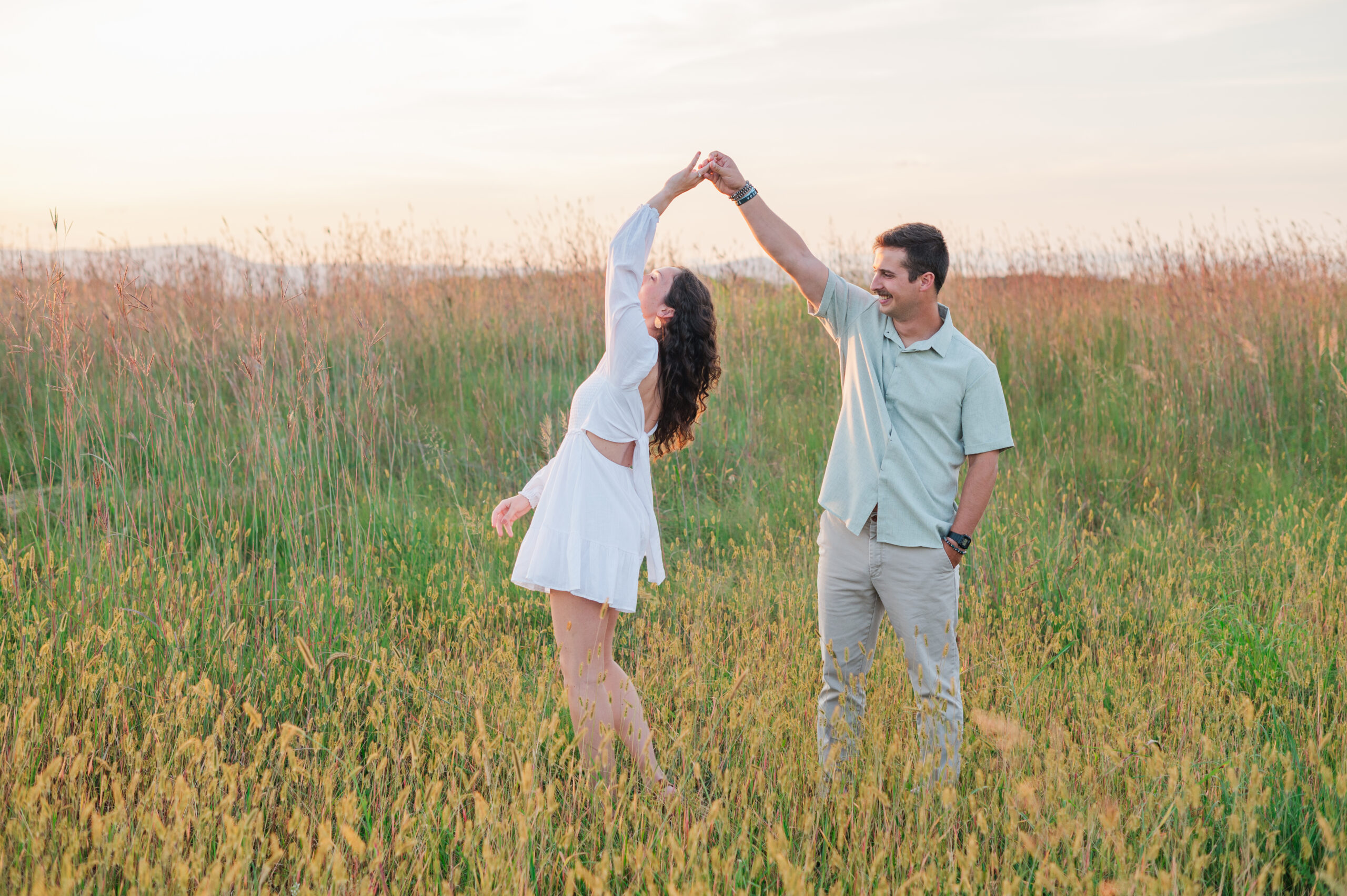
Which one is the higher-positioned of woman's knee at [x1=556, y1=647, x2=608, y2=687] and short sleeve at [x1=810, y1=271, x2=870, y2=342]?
short sleeve at [x1=810, y1=271, x2=870, y2=342]

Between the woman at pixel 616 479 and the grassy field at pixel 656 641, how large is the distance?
0.56 feet

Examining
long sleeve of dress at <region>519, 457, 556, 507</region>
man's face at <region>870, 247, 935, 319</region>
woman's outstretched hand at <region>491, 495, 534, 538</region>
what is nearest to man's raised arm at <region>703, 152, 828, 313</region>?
man's face at <region>870, 247, 935, 319</region>

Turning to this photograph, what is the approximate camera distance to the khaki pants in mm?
2672

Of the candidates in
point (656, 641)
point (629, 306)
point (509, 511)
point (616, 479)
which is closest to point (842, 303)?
point (629, 306)

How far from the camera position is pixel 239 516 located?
4.67 metres

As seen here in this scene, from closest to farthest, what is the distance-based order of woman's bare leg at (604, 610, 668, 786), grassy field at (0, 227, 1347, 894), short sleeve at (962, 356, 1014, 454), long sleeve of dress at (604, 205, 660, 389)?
grassy field at (0, 227, 1347, 894), woman's bare leg at (604, 610, 668, 786), long sleeve of dress at (604, 205, 660, 389), short sleeve at (962, 356, 1014, 454)

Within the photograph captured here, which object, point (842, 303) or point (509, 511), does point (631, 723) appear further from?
point (842, 303)

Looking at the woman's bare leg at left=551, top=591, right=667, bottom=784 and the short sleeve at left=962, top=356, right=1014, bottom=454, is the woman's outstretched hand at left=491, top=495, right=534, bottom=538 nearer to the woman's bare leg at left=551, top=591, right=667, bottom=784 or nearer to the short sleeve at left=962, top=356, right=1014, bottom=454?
the woman's bare leg at left=551, top=591, right=667, bottom=784

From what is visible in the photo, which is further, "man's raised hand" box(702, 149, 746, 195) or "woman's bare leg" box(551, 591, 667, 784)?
"man's raised hand" box(702, 149, 746, 195)

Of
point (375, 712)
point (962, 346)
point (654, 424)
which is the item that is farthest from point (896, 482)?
point (375, 712)

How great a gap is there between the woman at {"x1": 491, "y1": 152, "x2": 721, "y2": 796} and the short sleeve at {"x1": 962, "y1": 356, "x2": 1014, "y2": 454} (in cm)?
81

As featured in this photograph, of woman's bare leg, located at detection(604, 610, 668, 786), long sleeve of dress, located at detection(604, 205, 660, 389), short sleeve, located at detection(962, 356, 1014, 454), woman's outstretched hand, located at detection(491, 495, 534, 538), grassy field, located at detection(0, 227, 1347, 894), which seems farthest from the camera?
woman's outstretched hand, located at detection(491, 495, 534, 538)

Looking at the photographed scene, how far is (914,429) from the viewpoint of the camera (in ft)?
9.19

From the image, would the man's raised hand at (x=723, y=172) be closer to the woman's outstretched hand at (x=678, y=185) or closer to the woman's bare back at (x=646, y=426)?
the woman's outstretched hand at (x=678, y=185)
